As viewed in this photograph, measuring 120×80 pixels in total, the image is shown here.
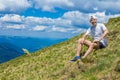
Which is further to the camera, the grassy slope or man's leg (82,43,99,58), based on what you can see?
man's leg (82,43,99,58)

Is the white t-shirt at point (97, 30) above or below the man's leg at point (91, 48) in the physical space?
above

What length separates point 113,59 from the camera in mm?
21156

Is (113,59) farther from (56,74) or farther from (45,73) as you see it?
(45,73)

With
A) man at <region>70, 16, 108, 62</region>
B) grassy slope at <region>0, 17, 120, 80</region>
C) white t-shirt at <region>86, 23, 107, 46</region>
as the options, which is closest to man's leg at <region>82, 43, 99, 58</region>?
man at <region>70, 16, 108, 62</region>

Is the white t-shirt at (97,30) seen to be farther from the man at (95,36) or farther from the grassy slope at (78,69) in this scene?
the grassy slope at (78,69)

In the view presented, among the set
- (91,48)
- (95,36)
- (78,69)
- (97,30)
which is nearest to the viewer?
(78,69)

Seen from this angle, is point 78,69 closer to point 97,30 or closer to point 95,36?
point 95,36

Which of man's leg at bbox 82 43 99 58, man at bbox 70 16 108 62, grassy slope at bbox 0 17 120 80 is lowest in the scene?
grassy slope at bbox 0 17 120 80

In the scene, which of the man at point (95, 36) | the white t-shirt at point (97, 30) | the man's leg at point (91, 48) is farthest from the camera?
the white t-shirt at point (97, 30)

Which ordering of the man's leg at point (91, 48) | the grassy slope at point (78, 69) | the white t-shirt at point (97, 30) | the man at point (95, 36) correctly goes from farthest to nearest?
the white t-shirt at point (97, 30) → the man at point (95, 36) → the man's leg at point (91, 48) → the grassy slope at point (78, 69)

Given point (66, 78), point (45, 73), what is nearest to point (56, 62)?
point (45, 73)

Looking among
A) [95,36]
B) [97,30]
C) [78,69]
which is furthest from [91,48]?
[78,69]

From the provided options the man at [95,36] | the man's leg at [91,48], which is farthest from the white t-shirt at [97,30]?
the man's leg at [91,48]

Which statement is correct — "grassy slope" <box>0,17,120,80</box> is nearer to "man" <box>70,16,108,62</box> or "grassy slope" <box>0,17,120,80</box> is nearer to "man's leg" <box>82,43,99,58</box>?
"man's leg" <box>82,43,99,58</box>
